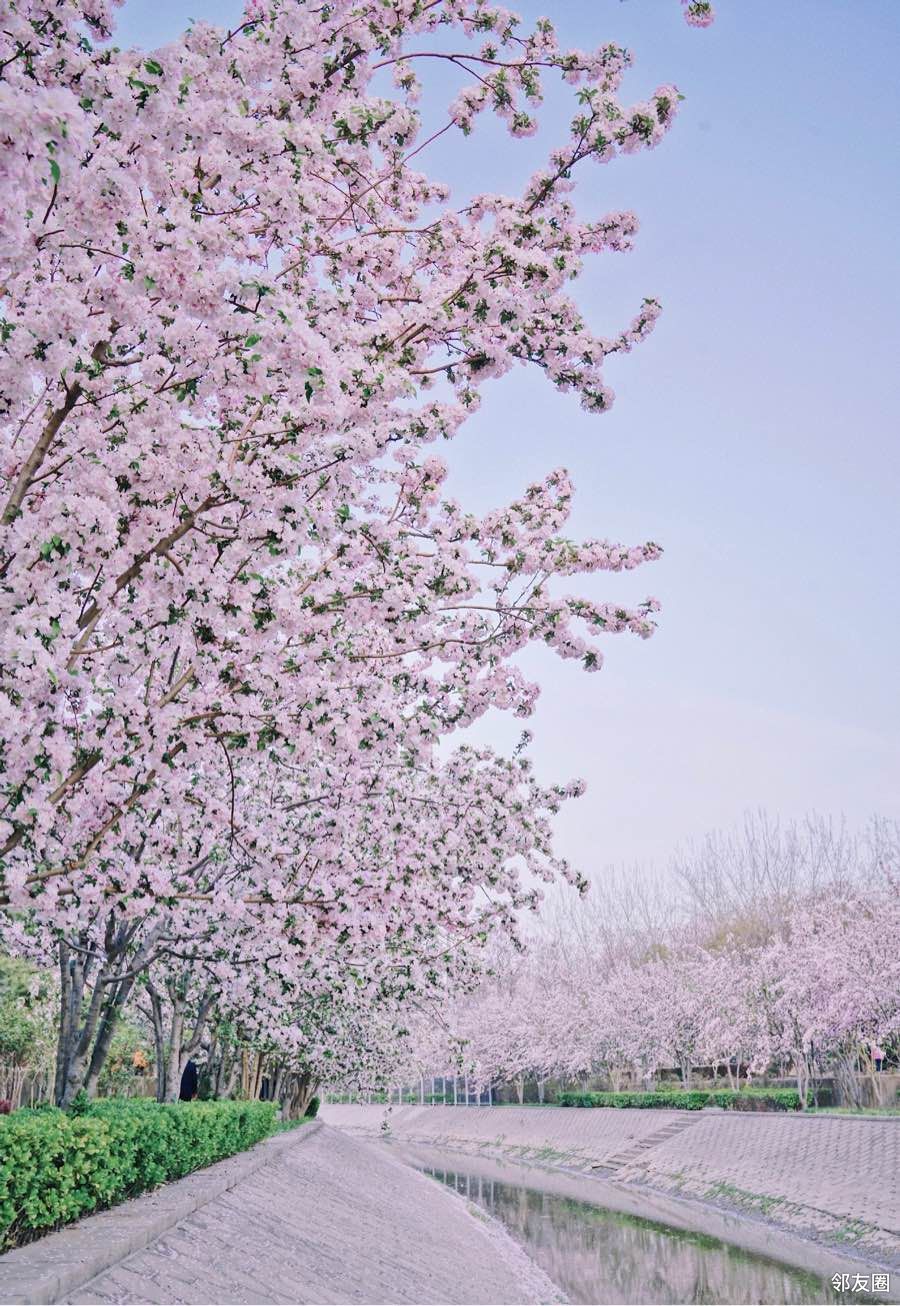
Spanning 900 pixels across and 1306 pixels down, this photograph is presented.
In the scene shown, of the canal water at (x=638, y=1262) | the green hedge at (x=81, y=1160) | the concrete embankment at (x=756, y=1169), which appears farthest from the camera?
the concrete embankment at (x=756, y=1169)

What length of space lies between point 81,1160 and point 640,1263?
17.2 metres

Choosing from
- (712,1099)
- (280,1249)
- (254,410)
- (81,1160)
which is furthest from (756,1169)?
(254,410)

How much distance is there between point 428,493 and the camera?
9898 millimetres

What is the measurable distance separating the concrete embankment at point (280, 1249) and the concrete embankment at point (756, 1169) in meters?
7.21

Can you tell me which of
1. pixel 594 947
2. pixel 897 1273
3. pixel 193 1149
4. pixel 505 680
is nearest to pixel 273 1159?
pixel 193 1149

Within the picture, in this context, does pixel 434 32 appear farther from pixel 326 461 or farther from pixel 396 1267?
pixel 396 1267

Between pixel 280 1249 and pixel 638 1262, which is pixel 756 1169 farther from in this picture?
pixel 280 1249

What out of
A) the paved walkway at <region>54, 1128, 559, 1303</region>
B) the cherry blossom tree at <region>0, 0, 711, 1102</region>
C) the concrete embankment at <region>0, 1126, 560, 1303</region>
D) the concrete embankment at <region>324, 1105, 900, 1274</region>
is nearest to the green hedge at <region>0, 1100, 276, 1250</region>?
the concrete embankment at <region>0, 1126, 560, 1303</region>

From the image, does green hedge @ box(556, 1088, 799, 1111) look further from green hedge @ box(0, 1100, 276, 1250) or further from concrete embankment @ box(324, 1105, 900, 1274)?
green hedge @ box(0, 1100, 276, 1250)

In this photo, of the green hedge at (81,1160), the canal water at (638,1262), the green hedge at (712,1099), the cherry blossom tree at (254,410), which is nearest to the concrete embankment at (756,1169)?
the canal water at (638,1262)

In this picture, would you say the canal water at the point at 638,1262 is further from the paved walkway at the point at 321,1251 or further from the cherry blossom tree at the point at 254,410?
the cherry blossom tree at the point at 254,410

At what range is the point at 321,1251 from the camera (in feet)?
46.2

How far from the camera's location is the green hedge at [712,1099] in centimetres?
4247

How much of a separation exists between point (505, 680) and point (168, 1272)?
262 inches
